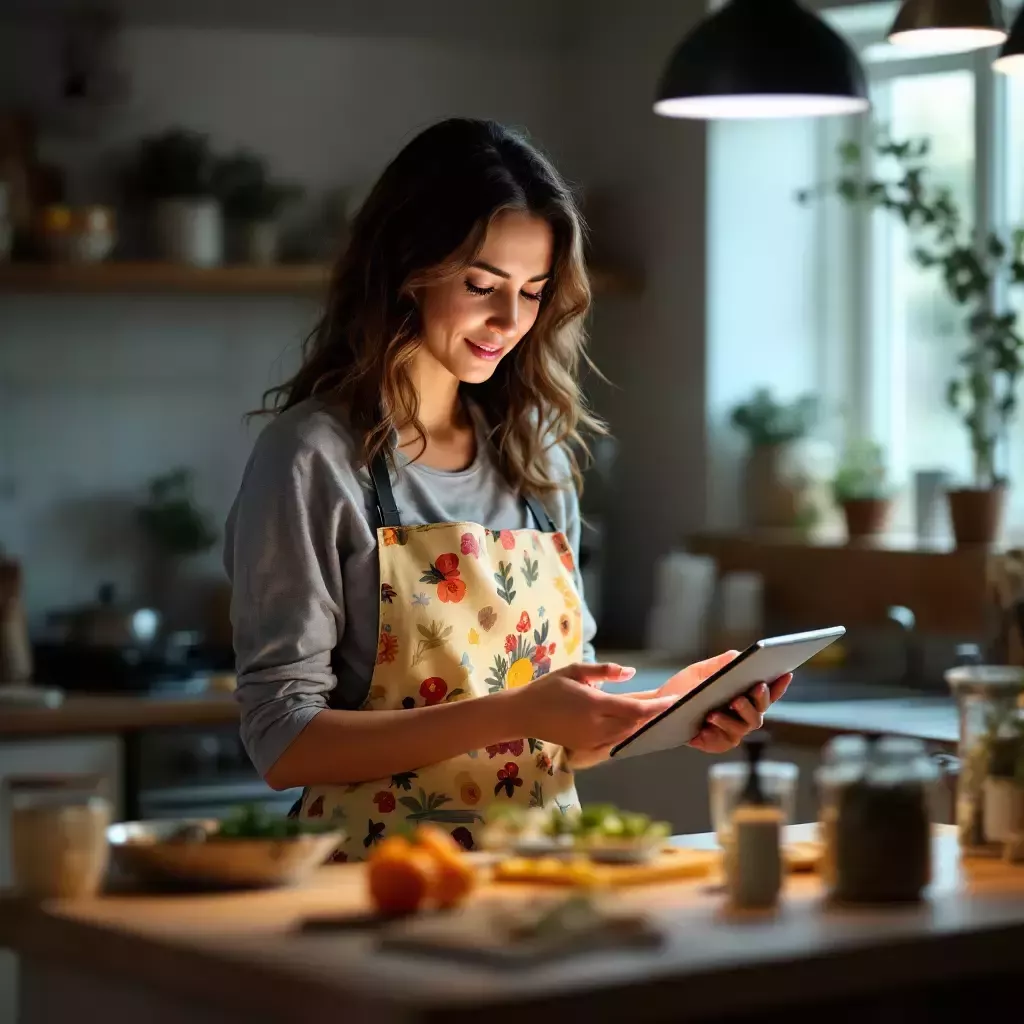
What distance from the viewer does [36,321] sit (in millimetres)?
4703

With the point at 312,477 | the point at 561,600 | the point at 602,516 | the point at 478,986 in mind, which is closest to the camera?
the point at 478,986

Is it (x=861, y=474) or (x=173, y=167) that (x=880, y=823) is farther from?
(x=173, y=167)

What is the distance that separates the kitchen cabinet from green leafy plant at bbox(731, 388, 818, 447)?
1682 mm

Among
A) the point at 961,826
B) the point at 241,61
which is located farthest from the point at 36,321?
the point at 961,826

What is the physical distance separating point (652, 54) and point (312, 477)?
2.82m

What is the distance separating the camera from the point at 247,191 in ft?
15.6

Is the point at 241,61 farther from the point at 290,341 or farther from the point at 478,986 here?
the point at 478,986

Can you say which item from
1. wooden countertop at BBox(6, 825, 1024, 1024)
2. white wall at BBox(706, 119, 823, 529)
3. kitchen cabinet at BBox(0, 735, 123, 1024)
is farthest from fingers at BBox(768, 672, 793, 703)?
white wall at BBox(706, 119, 823, 529)

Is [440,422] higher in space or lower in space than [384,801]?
higher

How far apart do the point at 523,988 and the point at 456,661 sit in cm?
101

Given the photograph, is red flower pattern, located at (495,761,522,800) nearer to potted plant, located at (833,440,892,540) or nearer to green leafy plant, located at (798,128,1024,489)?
green leafy plant, located at (798,128,1024,489)

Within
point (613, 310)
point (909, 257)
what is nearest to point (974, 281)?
point (909, 257)

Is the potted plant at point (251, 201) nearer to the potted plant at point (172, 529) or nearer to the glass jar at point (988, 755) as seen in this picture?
the potted plant at point (172, 529)

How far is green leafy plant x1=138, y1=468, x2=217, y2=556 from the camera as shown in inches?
187
